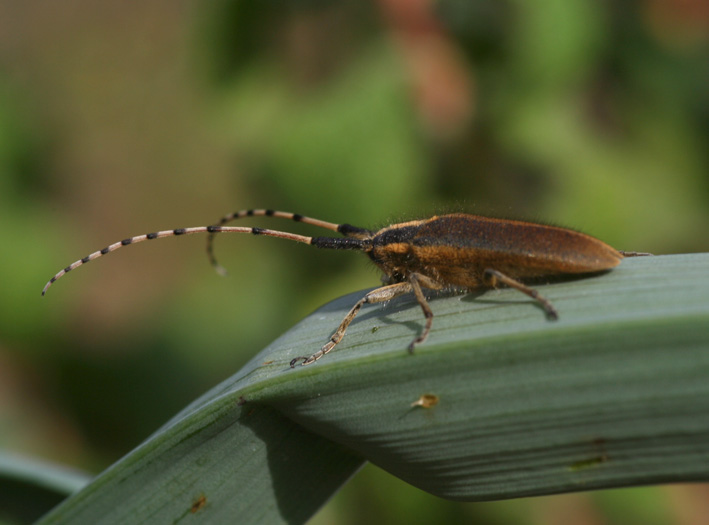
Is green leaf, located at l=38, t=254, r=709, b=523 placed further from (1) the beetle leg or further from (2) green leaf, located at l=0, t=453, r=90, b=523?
(2) green leaf, located at l=0, t=453, r=90, b=523

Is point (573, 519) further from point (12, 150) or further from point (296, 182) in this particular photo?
point (12, 150)

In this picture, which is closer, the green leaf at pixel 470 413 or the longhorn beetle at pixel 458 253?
the green leaf at pixel 470 413

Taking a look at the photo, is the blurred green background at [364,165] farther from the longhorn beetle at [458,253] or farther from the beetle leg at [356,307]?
the beetle leg at [356,307]

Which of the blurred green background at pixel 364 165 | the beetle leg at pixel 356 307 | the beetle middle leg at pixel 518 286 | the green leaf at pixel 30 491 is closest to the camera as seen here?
the beetle middle leg at pixel 518 286

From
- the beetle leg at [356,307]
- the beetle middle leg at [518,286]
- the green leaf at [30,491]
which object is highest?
the beetle middle leg at [518,286]

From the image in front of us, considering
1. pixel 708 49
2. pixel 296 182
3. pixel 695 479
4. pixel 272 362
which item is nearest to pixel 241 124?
pixel 296 182

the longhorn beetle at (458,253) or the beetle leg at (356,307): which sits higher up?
the longhorn beetle at (458,253)

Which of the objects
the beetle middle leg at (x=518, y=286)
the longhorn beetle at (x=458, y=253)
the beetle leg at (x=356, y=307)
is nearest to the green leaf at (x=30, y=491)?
the longhorn beetle at (x=458, y=253)

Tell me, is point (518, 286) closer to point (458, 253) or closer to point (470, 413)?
point (458, 253)
